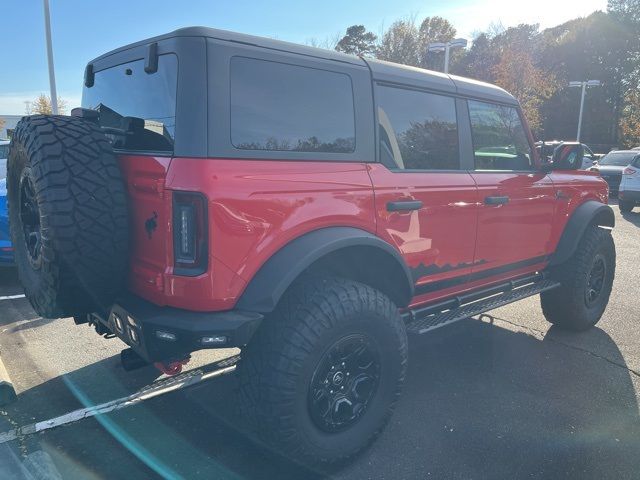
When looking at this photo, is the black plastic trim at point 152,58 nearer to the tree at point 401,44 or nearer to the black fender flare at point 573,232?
the black fender flare at point 573,232

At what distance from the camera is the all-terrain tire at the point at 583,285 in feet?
14.9

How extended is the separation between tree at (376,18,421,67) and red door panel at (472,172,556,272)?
107 feet

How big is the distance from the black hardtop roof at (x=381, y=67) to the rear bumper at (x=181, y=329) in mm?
1240

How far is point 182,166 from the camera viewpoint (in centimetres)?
217

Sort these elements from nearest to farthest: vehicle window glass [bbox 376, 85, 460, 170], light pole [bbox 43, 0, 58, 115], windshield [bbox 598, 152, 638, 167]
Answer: vehicle window glass [bbox 376, 85, 460, 170] < light pole [bbox 43, 0, 58, 115] < windshield [bbox 598, 152, 638, 167]

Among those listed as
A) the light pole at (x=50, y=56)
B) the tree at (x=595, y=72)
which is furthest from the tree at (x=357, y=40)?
the light pole at (x=50, y=56)

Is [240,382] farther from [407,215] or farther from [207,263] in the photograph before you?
[407,215]

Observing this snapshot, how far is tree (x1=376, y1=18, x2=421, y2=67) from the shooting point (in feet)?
114

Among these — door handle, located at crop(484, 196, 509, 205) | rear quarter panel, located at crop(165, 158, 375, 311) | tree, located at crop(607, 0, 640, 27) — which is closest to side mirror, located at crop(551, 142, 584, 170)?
door handle, located at crop(484, 196, 509, 205)

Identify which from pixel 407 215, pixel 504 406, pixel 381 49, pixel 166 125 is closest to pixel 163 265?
pixel 166 125

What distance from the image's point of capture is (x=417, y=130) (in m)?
3.28

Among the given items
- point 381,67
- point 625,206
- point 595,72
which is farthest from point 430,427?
point 595,72

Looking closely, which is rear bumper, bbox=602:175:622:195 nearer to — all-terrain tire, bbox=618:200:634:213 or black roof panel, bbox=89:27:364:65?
all-terrain tire, bbox=618:200:634:213

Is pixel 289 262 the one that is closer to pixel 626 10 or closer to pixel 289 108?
pixel 289 108
